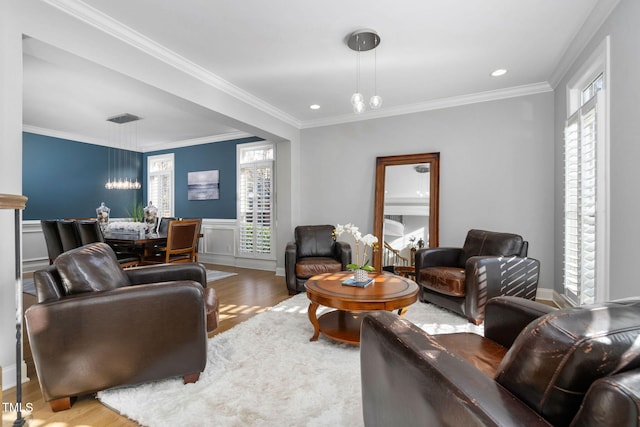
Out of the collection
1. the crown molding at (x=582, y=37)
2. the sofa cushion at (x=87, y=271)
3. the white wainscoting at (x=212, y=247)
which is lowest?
the white wainscoting at (x=212, y=247)

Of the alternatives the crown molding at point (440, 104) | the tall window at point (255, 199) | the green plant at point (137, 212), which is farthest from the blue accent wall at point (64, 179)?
the crown molding at point (440, 104)

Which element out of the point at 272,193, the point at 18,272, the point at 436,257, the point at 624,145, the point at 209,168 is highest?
the point at 209,168

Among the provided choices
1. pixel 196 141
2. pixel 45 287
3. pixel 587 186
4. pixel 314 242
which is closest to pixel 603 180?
pixel 587 186

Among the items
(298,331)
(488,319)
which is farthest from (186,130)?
(488,319)

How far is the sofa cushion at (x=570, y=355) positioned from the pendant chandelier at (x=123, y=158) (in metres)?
6.74

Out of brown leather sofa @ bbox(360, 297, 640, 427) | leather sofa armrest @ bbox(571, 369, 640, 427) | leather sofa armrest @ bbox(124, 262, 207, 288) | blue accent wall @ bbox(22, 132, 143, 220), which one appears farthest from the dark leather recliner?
blue accent wall @ bbox(22, 132, 143, 220)

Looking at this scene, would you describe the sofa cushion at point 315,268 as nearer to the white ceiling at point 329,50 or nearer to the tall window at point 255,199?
the tall window at point 255,199

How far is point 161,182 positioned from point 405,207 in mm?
5654

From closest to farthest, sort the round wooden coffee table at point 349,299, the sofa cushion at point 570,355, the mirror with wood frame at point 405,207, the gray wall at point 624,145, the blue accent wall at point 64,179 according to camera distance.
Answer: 1. the sofa cushion at point 570,355
2. the gray wall at point 624,145
3. the round wooden coffee table at point 349,299
4. the mirror with wood frame at point 405,207
5. the blue accent wall at point 64,179

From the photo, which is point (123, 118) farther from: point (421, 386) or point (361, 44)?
point (421, 386)

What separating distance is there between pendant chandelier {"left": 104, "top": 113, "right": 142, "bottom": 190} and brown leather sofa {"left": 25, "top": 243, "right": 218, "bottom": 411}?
490 centimetres

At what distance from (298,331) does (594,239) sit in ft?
8.72

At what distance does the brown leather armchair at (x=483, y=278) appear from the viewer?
2.85 metres

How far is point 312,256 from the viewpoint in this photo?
4348mm
